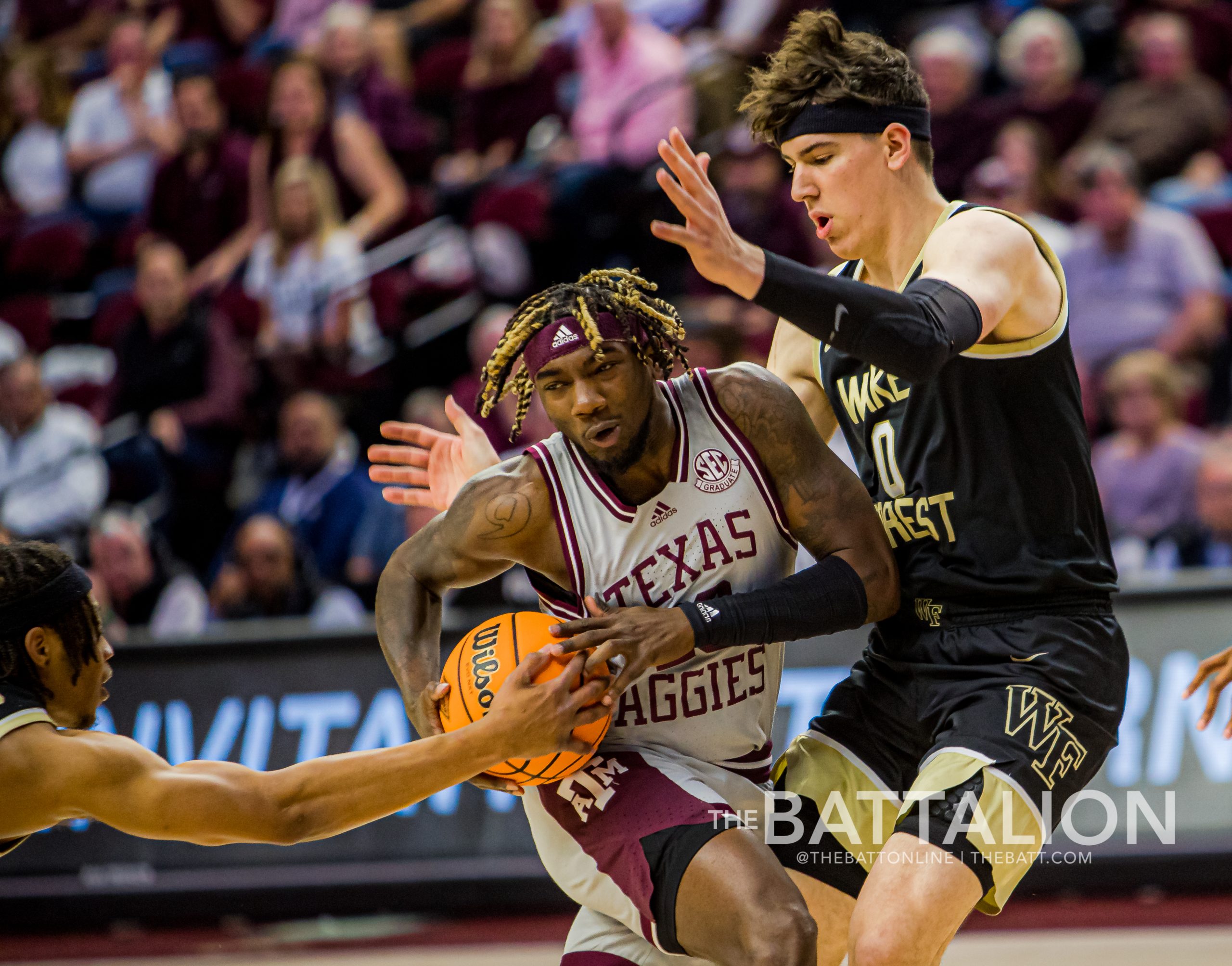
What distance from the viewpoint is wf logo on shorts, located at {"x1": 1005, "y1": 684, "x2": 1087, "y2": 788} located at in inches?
126

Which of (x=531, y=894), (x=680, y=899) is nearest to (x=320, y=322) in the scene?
(x=531, y=894)

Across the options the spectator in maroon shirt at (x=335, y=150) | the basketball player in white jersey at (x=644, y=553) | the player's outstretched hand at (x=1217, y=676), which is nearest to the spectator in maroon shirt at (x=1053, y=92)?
the spectator in maroon shirt at (x=335, y=150)

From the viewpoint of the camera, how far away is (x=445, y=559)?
3.63m

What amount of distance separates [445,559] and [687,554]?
0.60 meters

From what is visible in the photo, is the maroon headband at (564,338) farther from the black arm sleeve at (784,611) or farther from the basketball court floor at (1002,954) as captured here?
the basketball court floor at (1002,954)

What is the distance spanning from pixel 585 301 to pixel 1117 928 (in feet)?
11.8

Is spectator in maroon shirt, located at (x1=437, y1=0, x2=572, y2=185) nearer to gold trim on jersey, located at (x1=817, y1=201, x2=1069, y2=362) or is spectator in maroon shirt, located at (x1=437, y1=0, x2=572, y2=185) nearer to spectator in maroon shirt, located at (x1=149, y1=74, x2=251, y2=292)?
spectator in maroon shirt, located at (x1=149, y1=74, x2=251, y2=292)

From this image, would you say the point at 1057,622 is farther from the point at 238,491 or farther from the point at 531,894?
the point at 238,491

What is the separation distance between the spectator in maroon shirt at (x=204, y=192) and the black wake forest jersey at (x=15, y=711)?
7554 millimetres

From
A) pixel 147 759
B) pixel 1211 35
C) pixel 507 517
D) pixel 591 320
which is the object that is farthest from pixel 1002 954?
pixel 1211 35

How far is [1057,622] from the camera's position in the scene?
3342mm

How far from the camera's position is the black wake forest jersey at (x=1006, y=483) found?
336cm

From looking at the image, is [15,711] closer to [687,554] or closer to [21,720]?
[21,720]

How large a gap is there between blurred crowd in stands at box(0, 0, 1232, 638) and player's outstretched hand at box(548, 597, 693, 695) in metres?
3.75
